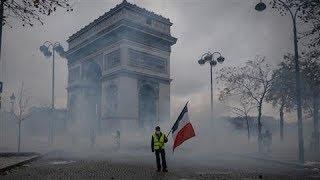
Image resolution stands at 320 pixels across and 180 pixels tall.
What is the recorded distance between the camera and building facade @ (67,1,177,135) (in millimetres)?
37406

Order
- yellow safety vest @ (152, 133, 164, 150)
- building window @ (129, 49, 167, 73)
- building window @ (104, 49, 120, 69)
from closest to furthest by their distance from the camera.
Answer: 1. yellow safety vest @ (152, 133, 164, 150)
2. building window @ (129, 49, 167, 73)
3. building window @ (104, 49, 120, 69)

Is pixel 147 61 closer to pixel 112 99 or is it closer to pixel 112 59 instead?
pixel 112 59

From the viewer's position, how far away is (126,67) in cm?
3725

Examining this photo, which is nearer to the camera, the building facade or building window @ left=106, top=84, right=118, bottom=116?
the building facade

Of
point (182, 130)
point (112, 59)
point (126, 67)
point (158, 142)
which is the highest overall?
point (112, 59)

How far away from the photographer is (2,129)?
6525 cm

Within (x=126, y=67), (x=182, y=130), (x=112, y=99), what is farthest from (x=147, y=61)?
(x=182, y=130)

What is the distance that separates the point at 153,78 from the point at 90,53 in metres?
8.43

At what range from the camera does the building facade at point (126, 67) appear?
A: 3741 cm

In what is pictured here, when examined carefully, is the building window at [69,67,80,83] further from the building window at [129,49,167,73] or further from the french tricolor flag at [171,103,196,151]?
the french tricolor flag at [171,103,196,151]

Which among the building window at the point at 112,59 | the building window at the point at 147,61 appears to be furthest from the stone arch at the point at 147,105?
the building window at the point at 112,59

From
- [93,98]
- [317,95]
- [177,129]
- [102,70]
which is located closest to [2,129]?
[93,98]

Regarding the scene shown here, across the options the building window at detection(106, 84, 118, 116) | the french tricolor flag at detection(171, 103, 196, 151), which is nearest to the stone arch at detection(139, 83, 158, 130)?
the building window at detection(106, 84, 118, 116)

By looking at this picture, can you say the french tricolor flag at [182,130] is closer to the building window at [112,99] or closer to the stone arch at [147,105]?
the building window at [112,99]
